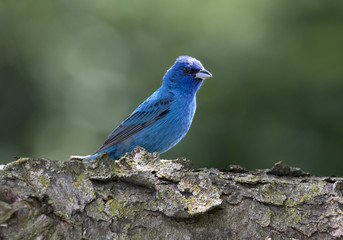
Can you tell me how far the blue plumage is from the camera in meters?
→ 6.77

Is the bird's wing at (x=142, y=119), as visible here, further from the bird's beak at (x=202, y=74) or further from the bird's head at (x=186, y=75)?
the bird's beak at (x=202, y=74)

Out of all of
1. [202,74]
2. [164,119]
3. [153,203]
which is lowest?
[153,203]

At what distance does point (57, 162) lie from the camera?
11.5 ft

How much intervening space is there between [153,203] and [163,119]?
3.55 metres

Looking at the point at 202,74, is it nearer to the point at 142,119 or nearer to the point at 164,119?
the point at 164,119

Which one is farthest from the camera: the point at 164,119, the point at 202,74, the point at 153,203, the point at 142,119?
the point at 202,74

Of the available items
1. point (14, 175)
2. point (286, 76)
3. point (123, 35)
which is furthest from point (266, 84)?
point (14, 175)

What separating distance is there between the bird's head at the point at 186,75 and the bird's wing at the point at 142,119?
44 centimetres

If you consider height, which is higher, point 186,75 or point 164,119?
point 186,75

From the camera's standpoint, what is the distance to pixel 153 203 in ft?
11.5

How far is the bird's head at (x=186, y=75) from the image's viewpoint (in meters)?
7.65

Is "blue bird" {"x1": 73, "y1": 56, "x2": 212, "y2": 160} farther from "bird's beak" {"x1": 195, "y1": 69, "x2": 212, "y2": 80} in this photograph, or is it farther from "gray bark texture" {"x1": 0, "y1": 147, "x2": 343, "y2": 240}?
"gray bark texture" {"x1": 0, "y1": 147, "x2": 343, "y2": 240}

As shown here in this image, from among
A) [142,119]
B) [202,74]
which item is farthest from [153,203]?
[202,74]

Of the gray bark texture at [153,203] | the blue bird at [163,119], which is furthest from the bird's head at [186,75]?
the gray bark texture at [153,203]
